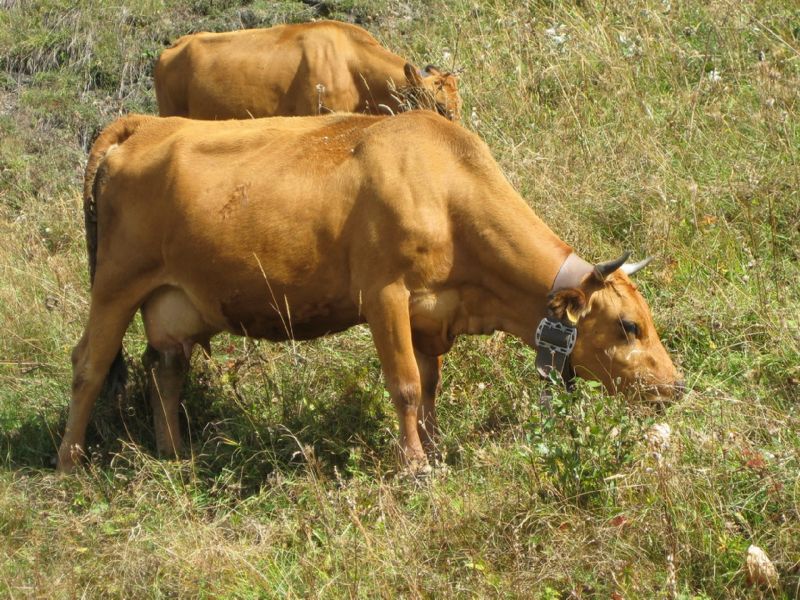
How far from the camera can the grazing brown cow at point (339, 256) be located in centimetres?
662

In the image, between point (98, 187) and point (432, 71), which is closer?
point (98, 187)

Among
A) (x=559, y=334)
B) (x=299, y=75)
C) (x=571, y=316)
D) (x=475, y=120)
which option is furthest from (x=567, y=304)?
(x=299, y=75)

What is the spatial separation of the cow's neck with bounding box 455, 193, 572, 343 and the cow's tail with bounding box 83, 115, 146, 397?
7.60 feet

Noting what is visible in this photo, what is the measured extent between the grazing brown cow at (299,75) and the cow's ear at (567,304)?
4.80 m

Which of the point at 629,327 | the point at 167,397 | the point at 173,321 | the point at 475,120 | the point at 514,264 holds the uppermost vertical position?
the point at 514,264

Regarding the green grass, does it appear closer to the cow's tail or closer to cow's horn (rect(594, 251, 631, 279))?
the cow's tail

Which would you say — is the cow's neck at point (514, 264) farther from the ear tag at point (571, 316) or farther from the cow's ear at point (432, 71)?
the cow's ear at point (432, 71)

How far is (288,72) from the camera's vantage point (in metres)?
11.3

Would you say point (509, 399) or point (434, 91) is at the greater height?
point (434, 91)

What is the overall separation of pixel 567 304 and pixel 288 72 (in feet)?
18.5

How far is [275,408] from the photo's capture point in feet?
24.5

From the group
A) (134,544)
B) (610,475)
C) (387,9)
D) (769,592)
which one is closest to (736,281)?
(610,475)

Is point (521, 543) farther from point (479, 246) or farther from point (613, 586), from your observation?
point (479, 246)

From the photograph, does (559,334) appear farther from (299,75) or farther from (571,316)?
(299,75)
